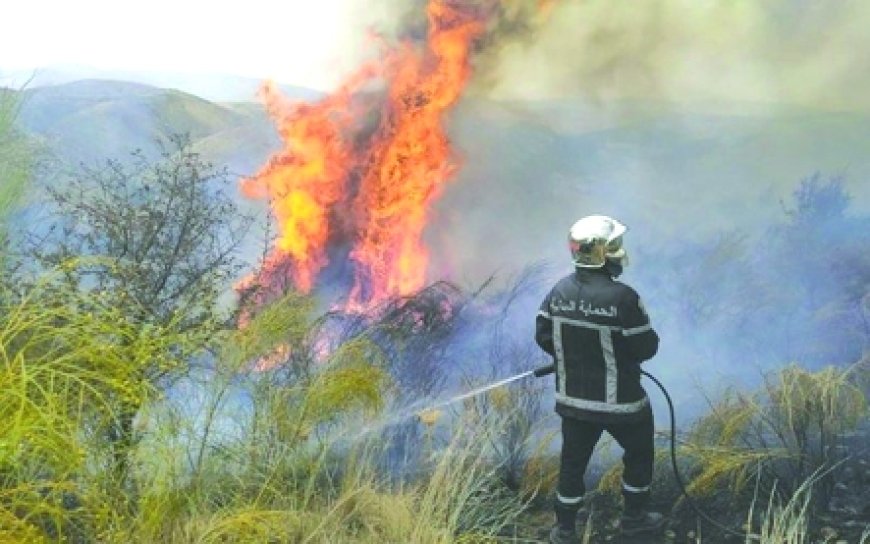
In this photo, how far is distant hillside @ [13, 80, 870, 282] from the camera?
28.7 ft

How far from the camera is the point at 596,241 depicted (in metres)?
3.67

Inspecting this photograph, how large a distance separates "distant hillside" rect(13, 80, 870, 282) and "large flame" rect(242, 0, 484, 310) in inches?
21.1

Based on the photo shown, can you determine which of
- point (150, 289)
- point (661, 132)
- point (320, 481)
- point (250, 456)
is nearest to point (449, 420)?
point (320, 481)

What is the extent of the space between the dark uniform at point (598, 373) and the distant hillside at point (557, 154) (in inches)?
207

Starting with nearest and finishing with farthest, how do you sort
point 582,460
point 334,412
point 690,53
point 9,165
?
point 582,460 → point 334,412 → point 9,165 → point 690,53

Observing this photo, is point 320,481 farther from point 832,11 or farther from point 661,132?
point 832,11

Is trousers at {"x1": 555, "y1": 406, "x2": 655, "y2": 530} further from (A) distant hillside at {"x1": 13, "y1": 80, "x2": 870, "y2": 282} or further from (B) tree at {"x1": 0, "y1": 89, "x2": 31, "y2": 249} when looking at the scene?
(A) distant hillside at {"x1": 13, "y1": 80, "x2": 870, "y2": 282}

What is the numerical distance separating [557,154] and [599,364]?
256 inches

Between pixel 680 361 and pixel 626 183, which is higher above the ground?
pixel 626 183

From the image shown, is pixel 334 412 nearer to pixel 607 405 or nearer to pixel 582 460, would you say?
pixel 582 460

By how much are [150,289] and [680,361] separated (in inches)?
169

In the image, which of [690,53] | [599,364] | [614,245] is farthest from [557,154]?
[599,364]

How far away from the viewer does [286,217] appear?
9164mm

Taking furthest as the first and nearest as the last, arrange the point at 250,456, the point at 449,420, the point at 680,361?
the point at 680,361 → the point at 449,420 → the point at 250,456
